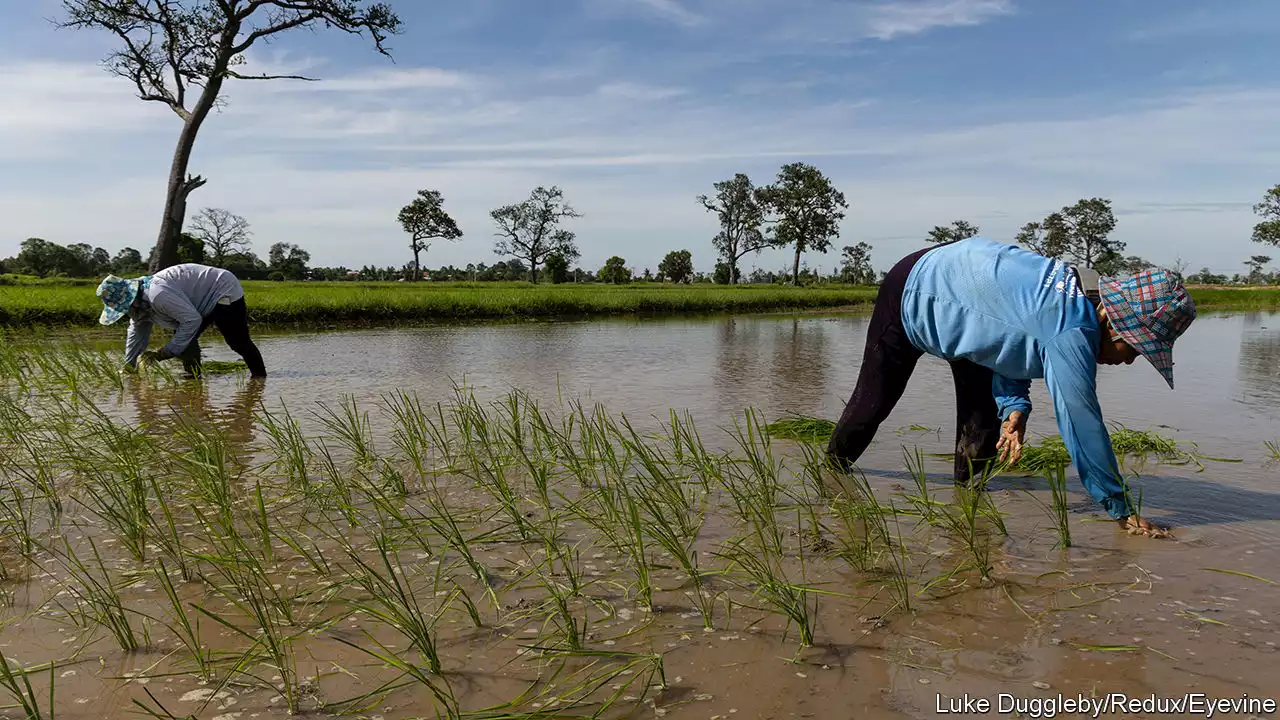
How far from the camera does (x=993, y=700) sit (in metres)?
1.82

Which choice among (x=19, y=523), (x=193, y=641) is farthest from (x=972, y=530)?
(x=19, y=523)

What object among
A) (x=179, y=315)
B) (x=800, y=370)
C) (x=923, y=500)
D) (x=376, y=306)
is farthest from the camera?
(x=376, y=306)

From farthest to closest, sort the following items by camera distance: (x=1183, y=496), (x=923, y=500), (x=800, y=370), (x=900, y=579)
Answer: (x=800, y=370)
(x=1183, y=496)
(x=923, y=500)
(x=900, y=579)

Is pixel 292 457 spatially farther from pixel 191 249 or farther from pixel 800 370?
pixel 191 249

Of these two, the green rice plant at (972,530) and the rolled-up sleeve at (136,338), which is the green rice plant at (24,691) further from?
the rolled-up sleeve at (136,338)

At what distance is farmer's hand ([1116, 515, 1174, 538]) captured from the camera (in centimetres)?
281

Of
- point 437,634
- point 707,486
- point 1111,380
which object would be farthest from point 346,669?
point 1111,380

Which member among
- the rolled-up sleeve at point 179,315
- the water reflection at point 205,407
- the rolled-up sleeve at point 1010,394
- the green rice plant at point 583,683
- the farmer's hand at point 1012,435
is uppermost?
the rolled-up sleeve at point 179,315

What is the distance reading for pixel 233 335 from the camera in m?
7.74

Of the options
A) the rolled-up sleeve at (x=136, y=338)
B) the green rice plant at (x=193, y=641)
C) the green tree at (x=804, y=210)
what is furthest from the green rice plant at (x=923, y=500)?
the green tree at (x=804, y=210)

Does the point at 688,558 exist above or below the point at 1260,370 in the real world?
below

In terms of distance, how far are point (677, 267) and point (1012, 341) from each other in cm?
6450

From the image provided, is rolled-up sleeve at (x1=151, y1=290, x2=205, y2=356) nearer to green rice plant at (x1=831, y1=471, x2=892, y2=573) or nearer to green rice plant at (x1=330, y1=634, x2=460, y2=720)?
green rice plant at (x1=330, y1=634, x2=460, y2=720)

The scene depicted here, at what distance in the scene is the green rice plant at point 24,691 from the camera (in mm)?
1529
